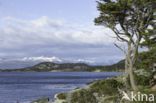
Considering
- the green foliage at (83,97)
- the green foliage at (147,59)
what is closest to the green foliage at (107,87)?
the green foliage at (83,97)

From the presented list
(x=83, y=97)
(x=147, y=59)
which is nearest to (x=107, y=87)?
→ (x=83, y=97)

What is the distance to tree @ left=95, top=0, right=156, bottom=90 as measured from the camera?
37969 millimetres

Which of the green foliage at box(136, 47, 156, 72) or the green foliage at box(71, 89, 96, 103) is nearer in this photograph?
the green foliage at box(71, 89, 96, 103)

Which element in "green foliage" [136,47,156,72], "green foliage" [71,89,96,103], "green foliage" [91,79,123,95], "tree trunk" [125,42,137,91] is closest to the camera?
"tree trunk" [125,42,137,91]

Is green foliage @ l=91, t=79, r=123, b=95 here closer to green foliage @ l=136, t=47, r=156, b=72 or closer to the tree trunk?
green foliage @ l=136, t=47, r=156, b=72

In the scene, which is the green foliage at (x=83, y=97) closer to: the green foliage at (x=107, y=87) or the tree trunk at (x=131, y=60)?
the green foliage at (x=107, y=87)

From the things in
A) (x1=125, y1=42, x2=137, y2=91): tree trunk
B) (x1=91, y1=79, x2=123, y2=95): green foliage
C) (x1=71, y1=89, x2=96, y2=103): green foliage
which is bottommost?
(x1=71, y1=89, x2=96, y2=103): green foliage

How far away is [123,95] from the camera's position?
113ft

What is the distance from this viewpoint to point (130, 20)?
39250 mm

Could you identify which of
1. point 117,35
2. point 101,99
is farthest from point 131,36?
point 101,99

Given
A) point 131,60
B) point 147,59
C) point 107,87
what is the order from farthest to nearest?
point 107,87, point 147,59, point 131,60

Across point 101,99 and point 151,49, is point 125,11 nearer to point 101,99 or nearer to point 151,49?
point 151,49

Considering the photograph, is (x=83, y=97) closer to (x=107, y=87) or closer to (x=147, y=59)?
(x=107, y=87)

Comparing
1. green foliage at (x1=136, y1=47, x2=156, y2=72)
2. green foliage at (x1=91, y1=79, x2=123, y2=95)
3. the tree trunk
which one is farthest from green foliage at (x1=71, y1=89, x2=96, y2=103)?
green foliage at (x1=136, y1=47, x2=156, y2=72)
